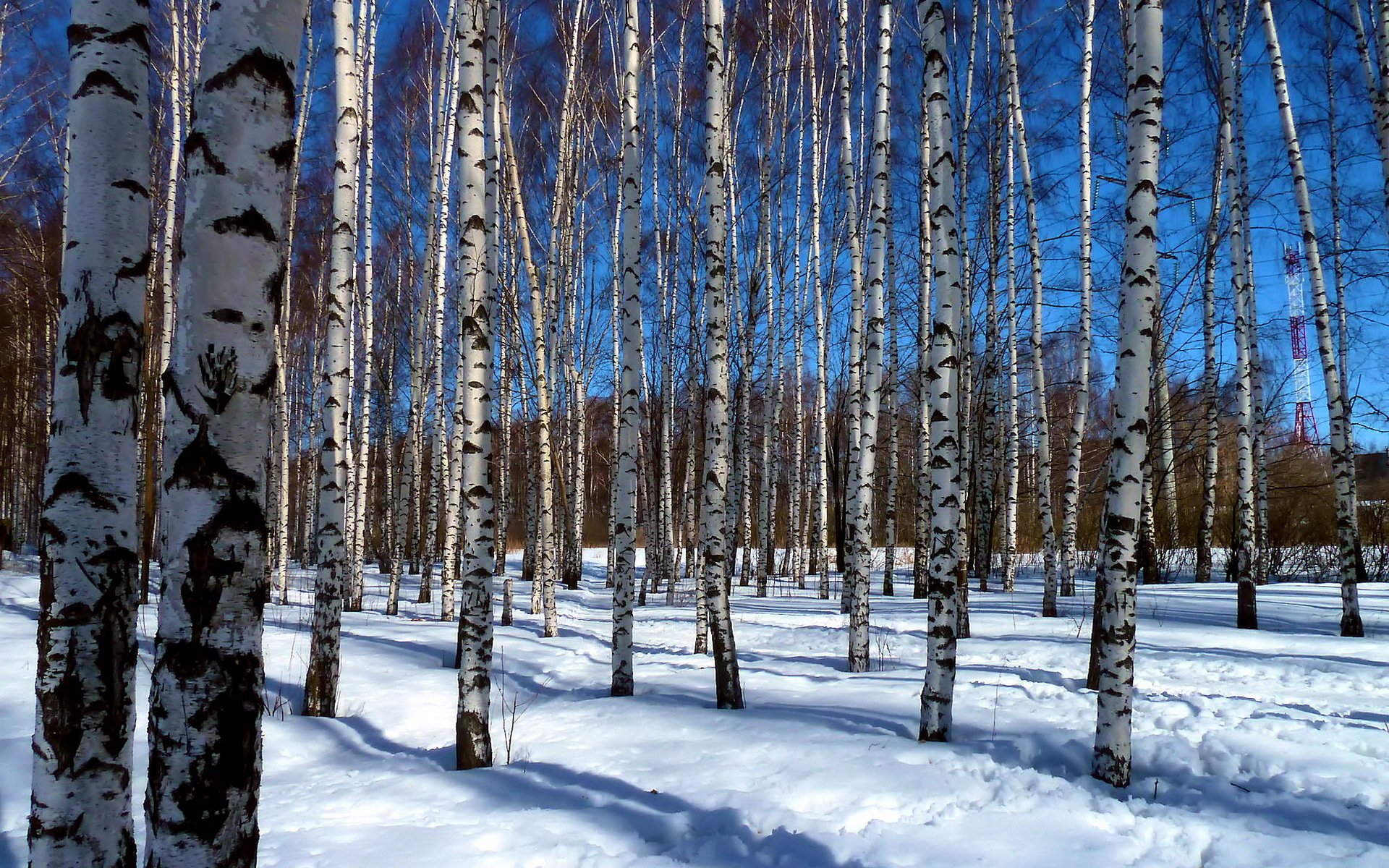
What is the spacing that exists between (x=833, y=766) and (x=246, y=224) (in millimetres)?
3675

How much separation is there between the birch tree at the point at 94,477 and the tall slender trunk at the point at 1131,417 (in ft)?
13.5

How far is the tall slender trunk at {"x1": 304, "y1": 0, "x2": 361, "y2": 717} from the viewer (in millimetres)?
5617

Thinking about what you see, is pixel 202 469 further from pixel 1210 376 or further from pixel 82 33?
pixel 1210 376

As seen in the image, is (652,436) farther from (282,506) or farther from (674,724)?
(674,724)

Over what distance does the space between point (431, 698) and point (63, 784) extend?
461 centimetres

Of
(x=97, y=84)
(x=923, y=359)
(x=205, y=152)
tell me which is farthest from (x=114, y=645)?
(x=923, y=359)

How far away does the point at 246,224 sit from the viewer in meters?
1.65

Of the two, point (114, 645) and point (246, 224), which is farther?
point (114, 645)

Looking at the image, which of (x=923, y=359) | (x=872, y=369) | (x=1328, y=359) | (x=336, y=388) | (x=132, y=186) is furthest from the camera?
(x=923, y=359)

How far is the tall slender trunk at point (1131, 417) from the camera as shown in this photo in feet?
12.5

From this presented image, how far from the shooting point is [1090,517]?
19703mm

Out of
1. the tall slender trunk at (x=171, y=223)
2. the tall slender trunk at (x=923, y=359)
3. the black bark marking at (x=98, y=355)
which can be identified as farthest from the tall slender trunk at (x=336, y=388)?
the tall slender trunk at (x=923, y=359)

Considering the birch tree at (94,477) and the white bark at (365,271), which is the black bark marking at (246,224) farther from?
the white bark at (365,271)

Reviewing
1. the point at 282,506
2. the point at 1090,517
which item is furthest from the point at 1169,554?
the point at 282,506
